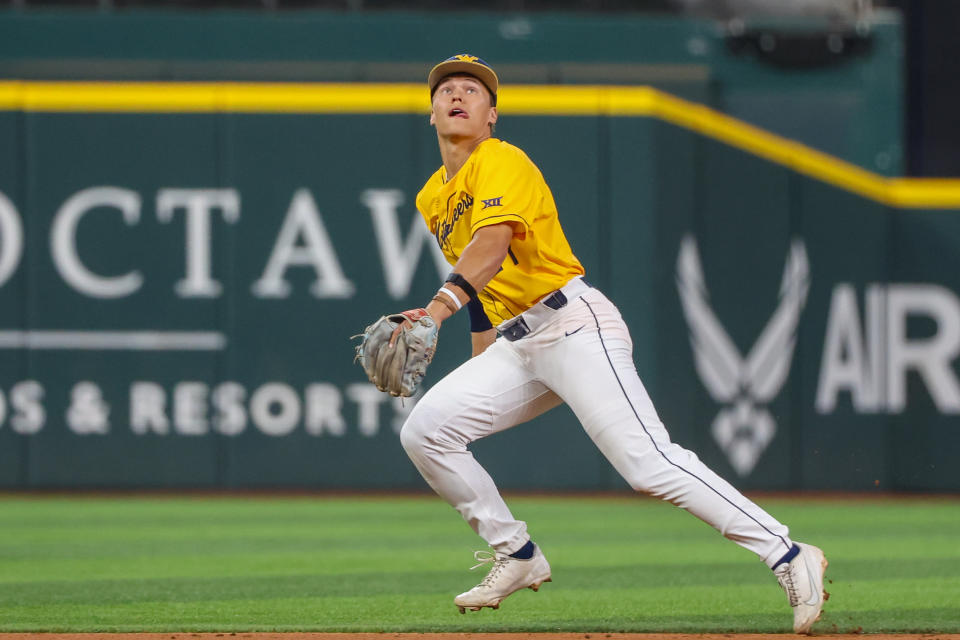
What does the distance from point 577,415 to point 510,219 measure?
2.11ft

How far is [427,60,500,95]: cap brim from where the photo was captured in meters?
4.60

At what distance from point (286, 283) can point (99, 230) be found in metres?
1.37

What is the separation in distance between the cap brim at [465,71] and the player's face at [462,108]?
0.02 meters

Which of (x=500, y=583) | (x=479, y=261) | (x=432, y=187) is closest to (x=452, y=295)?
(x=479, y=261)

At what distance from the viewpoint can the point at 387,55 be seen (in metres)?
13.9

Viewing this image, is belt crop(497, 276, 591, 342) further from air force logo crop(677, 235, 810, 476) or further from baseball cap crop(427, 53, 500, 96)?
air force logo crop(677, 235, 810, 476)

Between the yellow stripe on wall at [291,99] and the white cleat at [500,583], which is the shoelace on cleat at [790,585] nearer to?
the white cleat at [500,583]

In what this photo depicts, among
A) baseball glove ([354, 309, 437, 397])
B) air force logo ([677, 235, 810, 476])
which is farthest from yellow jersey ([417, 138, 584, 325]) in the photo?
air force logo ([677, 235, 810, 476])

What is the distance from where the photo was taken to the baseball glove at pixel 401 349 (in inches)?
164

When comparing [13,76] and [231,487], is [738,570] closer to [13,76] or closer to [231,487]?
→ [231,487]

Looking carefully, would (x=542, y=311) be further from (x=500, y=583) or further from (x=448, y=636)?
(x=448, y=636)

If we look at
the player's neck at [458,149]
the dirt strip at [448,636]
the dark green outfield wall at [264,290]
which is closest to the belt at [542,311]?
the player's neck at [458,149]

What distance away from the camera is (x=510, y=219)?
14.1 feet

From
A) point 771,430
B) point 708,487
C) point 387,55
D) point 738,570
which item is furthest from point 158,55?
point 708,487
